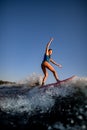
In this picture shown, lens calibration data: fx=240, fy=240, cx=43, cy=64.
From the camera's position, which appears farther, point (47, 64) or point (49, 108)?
point (47, 64)

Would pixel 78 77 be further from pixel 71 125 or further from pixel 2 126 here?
pixel 2 126

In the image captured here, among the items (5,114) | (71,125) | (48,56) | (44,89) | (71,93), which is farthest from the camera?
(48,56)

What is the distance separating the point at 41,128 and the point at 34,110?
134cm

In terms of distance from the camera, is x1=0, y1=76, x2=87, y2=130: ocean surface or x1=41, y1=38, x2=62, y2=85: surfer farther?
x1=41, y1=38, x2=62, y2=85: surfer

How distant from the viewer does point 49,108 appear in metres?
9.17

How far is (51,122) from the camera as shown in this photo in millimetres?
8211

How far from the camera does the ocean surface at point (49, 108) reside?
26.5ft

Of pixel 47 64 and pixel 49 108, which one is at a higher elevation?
pixel 47 64

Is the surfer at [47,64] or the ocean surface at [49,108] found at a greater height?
the surfer at [47,64]

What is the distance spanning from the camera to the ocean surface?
26.5ft

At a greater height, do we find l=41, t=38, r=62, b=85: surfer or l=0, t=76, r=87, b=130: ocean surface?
l=41, t=38, r=62, b=85: surfer

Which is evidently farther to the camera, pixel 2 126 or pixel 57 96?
pixel 57 96

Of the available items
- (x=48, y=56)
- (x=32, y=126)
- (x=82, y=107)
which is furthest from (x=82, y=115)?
(x=48, y=56)

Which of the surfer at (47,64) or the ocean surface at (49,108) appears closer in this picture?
the ocean surface at (49,108)
